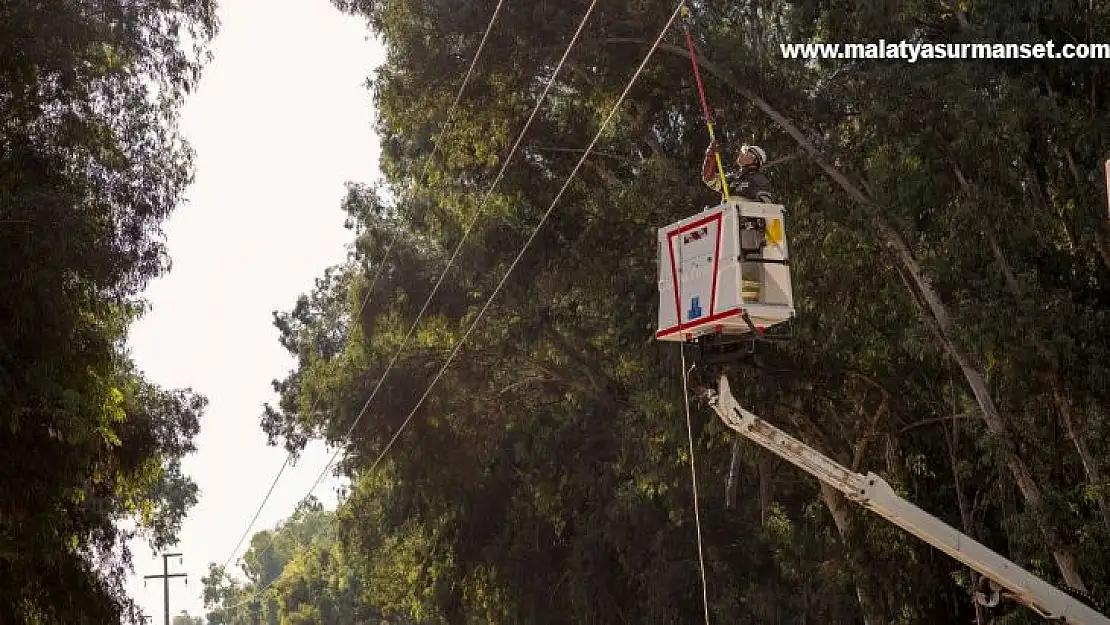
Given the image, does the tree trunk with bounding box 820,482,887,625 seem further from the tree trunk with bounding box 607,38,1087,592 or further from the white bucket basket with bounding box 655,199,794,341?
the white bucket basket with bounding box 655,199,794,341

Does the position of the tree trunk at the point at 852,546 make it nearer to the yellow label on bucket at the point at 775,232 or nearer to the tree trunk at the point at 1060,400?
the tree trunk at the point at 1060,400

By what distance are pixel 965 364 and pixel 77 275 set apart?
969 centimetres

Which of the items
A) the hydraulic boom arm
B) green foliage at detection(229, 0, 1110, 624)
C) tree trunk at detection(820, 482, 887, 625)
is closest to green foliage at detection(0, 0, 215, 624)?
green foliage at detection(229, 0, 1110, 624)

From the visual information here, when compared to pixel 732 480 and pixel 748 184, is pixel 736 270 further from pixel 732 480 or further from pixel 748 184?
pixel 732 480

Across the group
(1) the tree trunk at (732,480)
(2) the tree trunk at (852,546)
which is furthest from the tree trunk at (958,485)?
(1) the tree trunk at (732,480)

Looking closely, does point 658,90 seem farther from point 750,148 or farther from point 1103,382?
point 750,148

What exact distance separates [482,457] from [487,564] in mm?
2120

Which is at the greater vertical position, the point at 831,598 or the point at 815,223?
the point at 815,223

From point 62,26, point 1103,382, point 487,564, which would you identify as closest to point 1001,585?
point 1103,382

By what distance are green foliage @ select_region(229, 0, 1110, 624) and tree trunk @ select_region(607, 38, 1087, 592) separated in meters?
0.05

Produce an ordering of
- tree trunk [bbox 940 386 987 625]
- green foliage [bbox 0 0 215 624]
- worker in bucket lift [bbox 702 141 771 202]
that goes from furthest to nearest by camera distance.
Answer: tree trunk [bbox 940 386 987 625] < green foliage [bbox 0 0 215 624] < worker in bucket lift [bbox 702 141 771 202]

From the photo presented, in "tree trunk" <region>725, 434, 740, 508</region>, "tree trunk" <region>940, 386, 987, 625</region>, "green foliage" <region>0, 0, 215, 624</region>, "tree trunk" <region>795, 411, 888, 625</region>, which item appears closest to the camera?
"green foliage" <region>0, 0, 215, 624</region>

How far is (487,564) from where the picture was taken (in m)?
28.6

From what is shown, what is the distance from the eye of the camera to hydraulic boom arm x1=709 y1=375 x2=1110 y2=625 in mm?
10867
